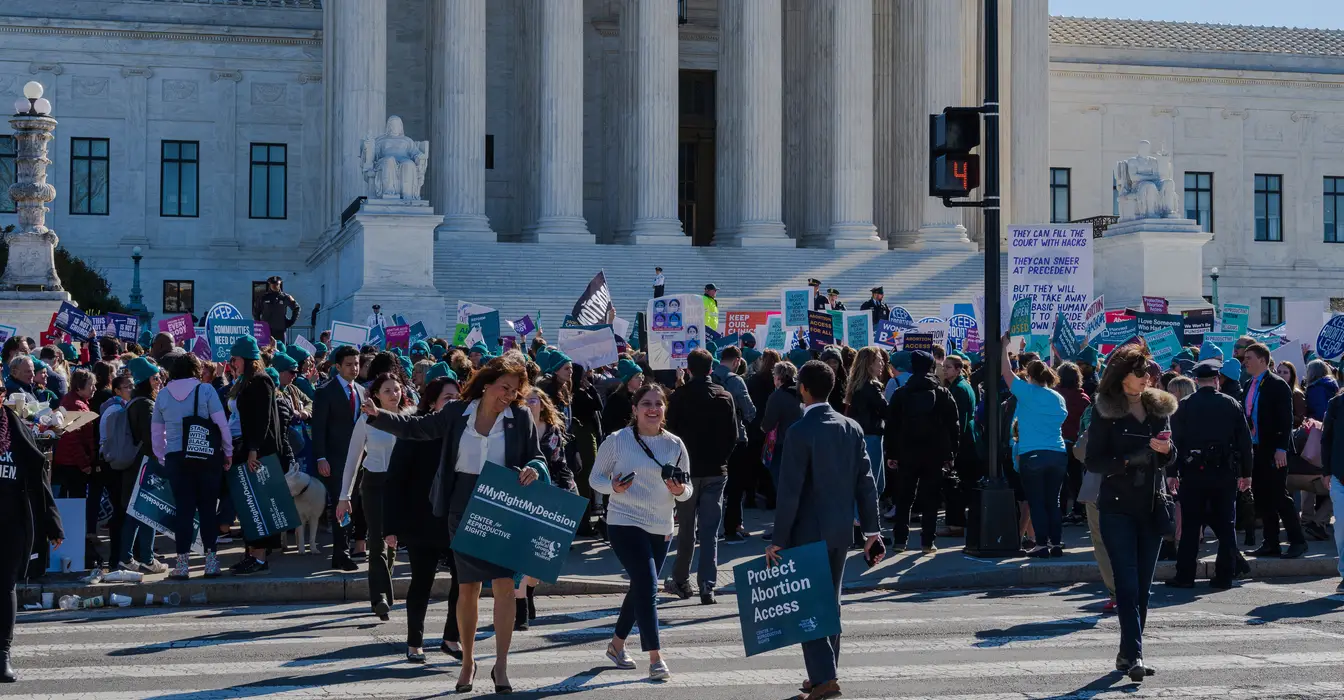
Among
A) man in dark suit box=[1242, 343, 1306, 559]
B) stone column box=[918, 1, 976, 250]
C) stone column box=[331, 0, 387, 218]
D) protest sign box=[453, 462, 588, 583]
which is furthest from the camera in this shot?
stone column box=[918, 1, 976, 250]

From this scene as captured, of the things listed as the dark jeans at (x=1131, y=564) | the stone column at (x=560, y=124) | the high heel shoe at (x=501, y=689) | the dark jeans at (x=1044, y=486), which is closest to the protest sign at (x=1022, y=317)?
the dark jeans at (x=1044, y=486)

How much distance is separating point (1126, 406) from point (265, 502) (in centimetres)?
728

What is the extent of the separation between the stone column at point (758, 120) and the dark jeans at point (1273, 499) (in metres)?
26.5

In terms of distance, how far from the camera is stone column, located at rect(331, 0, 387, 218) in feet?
138

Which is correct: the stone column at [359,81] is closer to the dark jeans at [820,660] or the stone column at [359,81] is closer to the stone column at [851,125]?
the stone column at [851,125]

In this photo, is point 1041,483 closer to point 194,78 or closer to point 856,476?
point 856,476

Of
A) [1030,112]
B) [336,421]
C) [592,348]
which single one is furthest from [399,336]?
[1030,112]

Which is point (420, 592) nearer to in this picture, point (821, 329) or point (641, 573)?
point (641, 573)

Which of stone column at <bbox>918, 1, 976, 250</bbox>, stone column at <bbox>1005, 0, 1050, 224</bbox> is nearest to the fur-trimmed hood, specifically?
stone column at <bbox>918, 1, 976, 250</bbox>

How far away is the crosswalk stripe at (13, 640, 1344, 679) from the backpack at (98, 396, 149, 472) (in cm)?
454

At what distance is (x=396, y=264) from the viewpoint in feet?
121

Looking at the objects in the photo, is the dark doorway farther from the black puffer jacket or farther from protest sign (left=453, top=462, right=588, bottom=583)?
protest sign (left=453, top=462, right=588, bottom=583)

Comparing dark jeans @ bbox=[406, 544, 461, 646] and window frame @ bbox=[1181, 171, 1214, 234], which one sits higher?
window frame @ bbox=[1181, 171, 1214, 234]

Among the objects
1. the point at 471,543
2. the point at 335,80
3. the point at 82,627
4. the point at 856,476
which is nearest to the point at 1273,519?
the point at 856,476
